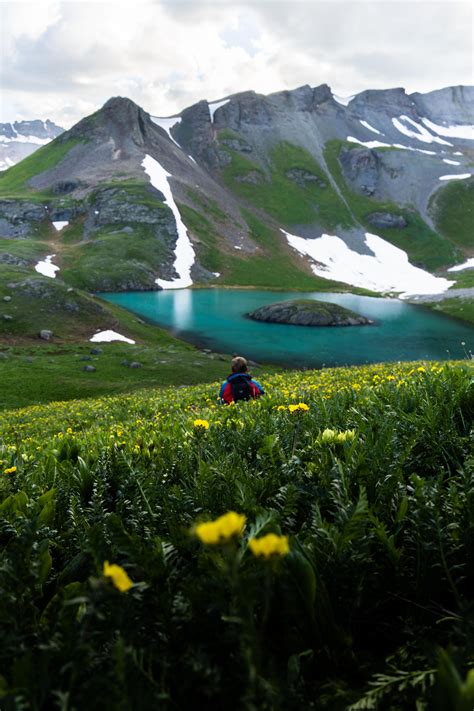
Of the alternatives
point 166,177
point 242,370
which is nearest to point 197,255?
point 166,177

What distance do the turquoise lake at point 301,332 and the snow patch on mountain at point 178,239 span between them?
43.7 feet

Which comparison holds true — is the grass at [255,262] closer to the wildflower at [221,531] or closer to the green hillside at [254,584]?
the green hillside at [254,584]

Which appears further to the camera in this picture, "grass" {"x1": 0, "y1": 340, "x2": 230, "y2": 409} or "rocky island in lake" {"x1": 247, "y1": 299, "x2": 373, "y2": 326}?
"rocky island in lake" {"x1": 247, "y1": 299, "x2": 373, "y2": 326}

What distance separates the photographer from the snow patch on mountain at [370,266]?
504ft

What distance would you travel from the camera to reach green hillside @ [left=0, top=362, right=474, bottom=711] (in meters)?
1.23

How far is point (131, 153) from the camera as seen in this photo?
19488 centimetres

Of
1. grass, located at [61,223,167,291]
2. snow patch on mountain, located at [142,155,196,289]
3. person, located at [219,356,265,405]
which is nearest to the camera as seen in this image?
person, located at [219,356,265,405]

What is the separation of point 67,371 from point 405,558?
49800 mm

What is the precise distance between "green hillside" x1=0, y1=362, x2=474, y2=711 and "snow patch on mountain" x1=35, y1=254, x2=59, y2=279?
394 ft

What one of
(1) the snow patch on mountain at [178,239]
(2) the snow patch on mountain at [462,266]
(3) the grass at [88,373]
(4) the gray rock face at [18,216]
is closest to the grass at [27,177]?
(4) the gray rock face at [18,216]

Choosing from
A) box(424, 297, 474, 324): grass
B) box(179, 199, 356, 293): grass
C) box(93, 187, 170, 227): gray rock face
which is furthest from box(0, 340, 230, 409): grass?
box(93, 187, 170, 227): gray rock face

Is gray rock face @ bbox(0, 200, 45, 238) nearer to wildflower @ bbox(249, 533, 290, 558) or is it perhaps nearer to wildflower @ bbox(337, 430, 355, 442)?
wildflower @ bbox(337, 430, 355, 442)

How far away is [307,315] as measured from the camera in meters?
91.1

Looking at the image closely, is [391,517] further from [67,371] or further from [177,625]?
[67,371]
